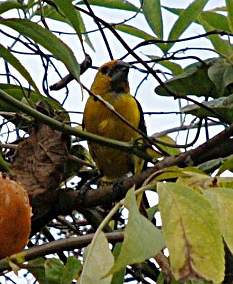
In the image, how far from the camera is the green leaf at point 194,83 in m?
1.12

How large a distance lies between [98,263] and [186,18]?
69 centimetres

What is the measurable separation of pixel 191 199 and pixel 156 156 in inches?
25.4

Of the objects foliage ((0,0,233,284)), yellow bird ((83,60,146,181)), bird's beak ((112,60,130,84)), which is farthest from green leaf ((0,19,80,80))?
bird's beak ((112,60,130,84))

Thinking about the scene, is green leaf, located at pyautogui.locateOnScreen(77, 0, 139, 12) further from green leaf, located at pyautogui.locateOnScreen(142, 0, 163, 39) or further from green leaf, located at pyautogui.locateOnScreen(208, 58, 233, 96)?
green leaf, located at pyautogui.locateOnScreen(208, 58, 233, 96)

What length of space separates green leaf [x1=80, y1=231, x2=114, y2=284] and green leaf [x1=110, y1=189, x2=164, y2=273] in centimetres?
2

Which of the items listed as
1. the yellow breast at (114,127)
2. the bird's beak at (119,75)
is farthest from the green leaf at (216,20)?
the bird's beak at (119,75)

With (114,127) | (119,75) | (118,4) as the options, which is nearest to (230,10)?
(118,4)

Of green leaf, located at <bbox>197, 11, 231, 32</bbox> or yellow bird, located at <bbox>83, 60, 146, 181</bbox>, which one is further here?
yellow bird, located at <bbox>83, 60, 146, 181</bbox>

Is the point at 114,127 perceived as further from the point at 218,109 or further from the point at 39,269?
the point at 39,269

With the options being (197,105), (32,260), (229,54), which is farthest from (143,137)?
(32,260)

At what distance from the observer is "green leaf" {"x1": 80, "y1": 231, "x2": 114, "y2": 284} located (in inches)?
19.5

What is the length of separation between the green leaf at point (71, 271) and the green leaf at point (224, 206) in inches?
8.2

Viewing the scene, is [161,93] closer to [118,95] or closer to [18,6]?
[18,6]

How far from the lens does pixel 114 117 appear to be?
2.29m
